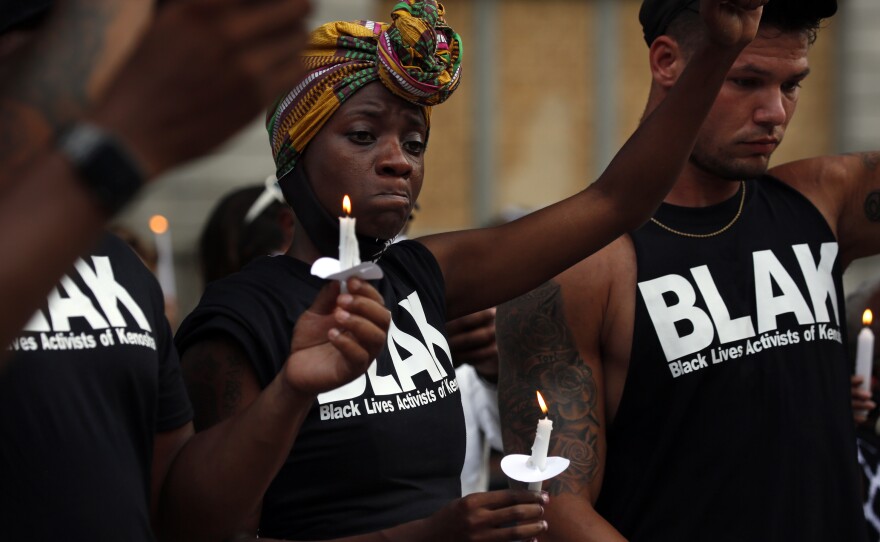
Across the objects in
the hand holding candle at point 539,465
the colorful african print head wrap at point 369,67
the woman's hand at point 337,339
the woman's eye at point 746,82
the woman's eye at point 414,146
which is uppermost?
the colorful african print head wrap at point 369,67

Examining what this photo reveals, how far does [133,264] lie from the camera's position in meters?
2.62

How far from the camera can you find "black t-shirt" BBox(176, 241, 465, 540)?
273cm

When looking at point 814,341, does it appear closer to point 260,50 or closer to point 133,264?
point 133,264

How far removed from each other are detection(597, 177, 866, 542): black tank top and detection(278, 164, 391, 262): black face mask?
787 millimetres

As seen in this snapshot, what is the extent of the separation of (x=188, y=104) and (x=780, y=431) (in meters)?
2.24

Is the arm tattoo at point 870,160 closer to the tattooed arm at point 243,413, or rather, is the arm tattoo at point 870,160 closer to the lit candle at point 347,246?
the tattooed arm at point 243,413

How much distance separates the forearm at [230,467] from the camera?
229 centimetres

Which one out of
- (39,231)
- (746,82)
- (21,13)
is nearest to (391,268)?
(21,13)

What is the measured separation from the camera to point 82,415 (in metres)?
2.33

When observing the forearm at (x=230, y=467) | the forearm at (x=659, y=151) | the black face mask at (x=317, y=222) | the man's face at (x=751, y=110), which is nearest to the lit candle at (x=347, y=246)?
the forearm at (x=230, y=467)

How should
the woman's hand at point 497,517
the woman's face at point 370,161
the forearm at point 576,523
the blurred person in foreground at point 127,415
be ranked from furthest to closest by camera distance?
the forearm at point 576,523
the woman's face at point 370,161
the woman's hand at point 497,517
the blurred person in foreground at point 127,415

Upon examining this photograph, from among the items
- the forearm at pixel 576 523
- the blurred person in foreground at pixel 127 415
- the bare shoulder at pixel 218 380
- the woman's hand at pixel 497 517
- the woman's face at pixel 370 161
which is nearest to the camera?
the blurred person in foreground at pixel 127 415

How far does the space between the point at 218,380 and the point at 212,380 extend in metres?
0.02

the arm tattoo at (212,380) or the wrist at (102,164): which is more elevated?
the wrist at (102,164)
